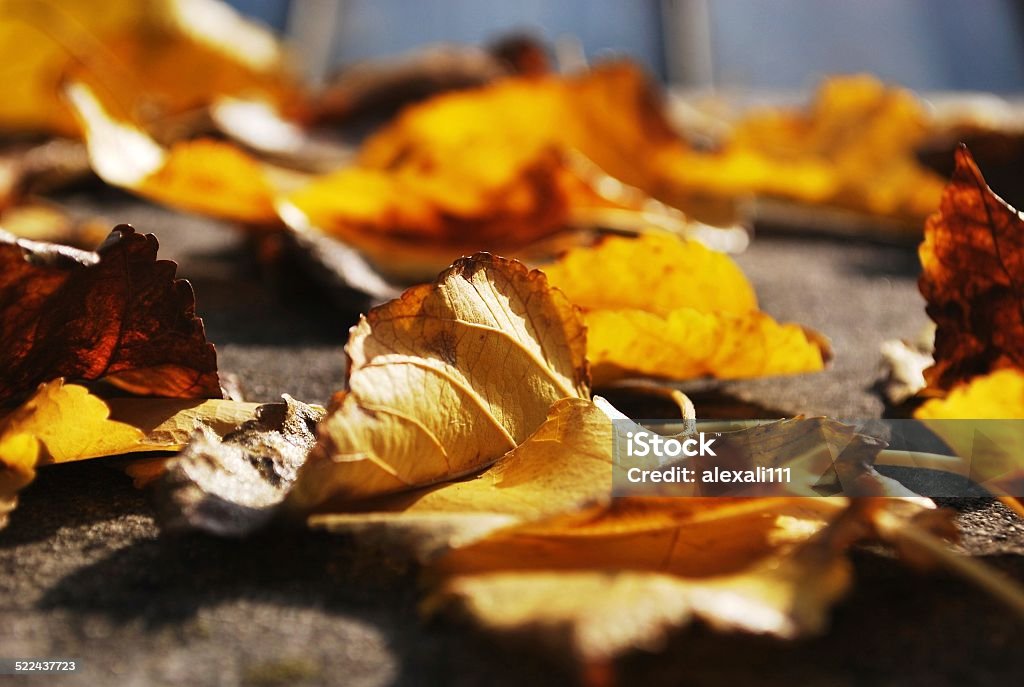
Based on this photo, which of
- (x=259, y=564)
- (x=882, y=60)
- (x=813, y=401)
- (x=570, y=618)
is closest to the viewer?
(x=570, y=618)

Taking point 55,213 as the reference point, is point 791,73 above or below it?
above

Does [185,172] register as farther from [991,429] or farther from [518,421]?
[991,429]

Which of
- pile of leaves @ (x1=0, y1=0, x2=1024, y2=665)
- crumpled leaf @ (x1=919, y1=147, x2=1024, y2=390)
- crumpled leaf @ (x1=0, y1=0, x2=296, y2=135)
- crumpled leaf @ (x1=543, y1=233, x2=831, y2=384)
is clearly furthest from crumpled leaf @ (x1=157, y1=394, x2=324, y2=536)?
crumpled leaf @ (x1=0, y1=0, x2=296, y2=135)

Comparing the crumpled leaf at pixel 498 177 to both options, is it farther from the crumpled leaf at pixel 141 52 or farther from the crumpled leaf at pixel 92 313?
the crumpled leaf at pixel 141 52

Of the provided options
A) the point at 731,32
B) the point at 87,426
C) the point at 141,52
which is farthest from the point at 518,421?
the point at 731,32

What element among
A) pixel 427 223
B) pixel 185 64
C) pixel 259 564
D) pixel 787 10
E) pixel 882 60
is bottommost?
pixel 259 564

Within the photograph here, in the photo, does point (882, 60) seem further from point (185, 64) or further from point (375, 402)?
point (375, 402)

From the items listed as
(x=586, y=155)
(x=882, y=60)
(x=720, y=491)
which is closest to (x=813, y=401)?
(x=720, y=491)
